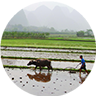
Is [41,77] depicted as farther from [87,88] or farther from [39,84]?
[87,88]

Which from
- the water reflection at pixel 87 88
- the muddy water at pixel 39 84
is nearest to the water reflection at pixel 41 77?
the muddy water at pixel 39 84

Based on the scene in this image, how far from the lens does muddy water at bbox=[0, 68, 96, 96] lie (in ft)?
19.9

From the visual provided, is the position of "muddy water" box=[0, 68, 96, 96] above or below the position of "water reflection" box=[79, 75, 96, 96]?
above

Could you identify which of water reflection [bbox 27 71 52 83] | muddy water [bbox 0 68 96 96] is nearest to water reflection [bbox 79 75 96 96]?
muddy water [bbox 0 68 96 96]

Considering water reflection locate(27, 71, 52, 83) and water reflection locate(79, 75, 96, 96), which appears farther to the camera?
water reflection locate(27, 71, 52, 83)

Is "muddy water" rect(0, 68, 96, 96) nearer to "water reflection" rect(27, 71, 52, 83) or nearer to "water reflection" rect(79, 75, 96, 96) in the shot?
"water reflection" rect(27, 71, 52, 83)

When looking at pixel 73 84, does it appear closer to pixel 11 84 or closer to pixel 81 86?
pixel 81 86

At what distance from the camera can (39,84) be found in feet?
23.0

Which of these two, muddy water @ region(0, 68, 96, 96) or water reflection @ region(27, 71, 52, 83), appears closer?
muddy water @ region(0, 68, 96, 96)

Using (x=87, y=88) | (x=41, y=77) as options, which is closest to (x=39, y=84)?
(x=41, y=77)

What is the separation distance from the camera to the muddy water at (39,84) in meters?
6.06

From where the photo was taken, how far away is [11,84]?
693cm

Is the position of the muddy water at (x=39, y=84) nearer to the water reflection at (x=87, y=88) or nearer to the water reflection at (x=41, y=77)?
the water reflection at (x=41, y=77)

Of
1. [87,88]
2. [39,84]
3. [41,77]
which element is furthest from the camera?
[41,77]
